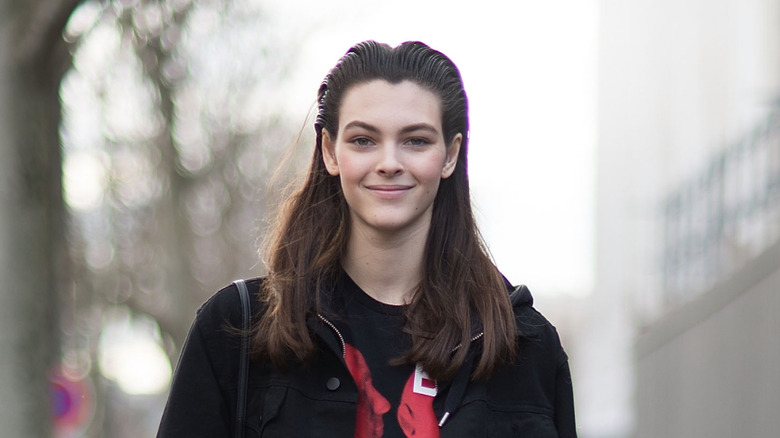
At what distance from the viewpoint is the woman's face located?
3.71 metres

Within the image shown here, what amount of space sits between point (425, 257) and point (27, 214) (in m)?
3.59

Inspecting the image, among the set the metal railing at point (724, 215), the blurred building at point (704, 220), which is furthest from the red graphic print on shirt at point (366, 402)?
the metal railing at point (724, 215)

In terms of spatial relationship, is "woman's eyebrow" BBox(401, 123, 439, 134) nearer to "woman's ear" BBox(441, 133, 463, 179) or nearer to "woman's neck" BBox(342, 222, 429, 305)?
"woman's ear" BBox(441, 133, 463, 179)

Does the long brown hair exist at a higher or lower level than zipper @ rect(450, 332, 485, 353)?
higher

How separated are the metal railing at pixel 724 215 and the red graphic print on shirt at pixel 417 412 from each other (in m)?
5.89

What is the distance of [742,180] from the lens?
36.9ft

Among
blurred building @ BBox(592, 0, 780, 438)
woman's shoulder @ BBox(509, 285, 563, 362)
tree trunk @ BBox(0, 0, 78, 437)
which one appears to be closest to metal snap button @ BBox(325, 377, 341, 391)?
woman's shoulder @ BBox(509, 285, 563, 362)

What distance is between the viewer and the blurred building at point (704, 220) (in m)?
9.84

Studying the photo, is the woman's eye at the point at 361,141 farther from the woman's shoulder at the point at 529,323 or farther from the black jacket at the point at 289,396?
the woman's shoulder at the point at 529,323

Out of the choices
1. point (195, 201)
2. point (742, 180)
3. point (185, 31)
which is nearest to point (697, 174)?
point (742, 180)

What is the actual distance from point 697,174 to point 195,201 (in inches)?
381

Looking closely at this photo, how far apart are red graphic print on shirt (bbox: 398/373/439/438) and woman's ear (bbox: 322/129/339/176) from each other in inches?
26.2

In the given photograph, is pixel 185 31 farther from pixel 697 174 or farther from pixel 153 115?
pixel 697 174

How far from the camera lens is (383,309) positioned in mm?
3812
